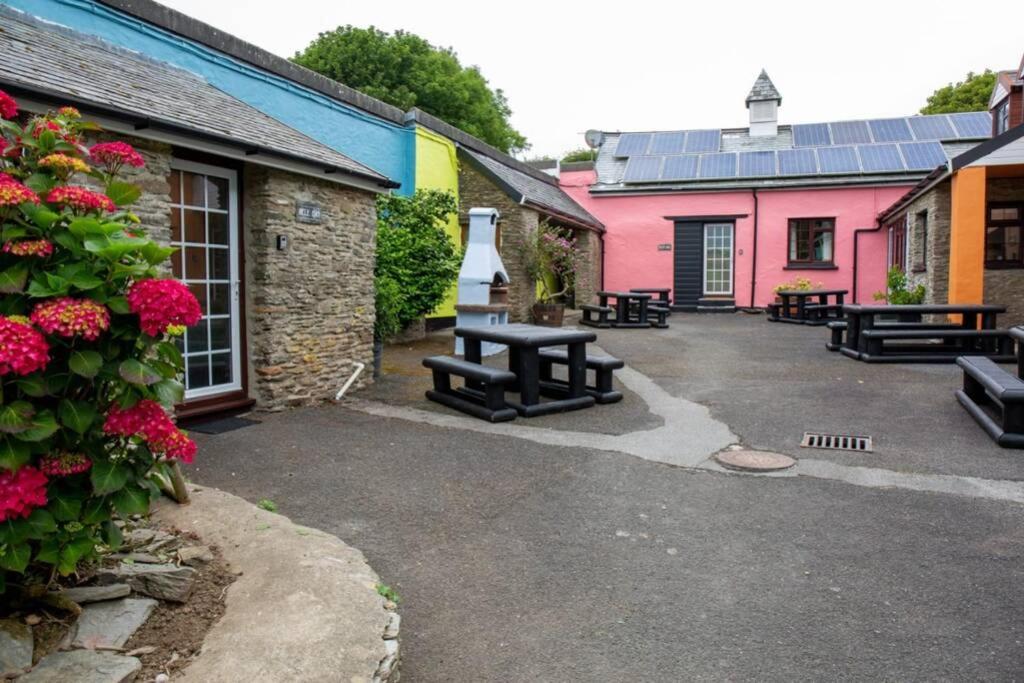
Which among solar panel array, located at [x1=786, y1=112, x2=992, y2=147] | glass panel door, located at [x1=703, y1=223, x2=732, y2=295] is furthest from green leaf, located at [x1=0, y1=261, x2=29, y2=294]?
solar panel array, located at [x1=786, y1=112, x2=992, y2=147]

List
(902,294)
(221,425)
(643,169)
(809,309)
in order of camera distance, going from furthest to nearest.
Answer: (643,169)
(809,309)
(902,294)
(221,425)

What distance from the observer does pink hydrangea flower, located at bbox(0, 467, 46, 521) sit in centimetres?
212

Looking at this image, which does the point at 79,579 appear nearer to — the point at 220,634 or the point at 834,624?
the point at 220,634

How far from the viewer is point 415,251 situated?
11945 mm

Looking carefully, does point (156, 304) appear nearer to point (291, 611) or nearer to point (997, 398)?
point (291, 611)

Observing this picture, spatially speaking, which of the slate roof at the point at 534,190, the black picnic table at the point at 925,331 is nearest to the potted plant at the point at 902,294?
the black picnic table at the point at 925,331

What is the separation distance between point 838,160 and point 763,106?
4.20 metres

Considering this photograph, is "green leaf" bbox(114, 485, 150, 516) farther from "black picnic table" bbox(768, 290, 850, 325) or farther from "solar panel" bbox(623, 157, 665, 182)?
"solar panel" bbox(623, 157, 665, 182)

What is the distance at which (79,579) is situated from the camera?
9.08 ft

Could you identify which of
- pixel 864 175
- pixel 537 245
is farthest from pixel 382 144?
pixel 864 175

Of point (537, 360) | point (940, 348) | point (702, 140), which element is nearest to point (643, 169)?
point (702, 140)

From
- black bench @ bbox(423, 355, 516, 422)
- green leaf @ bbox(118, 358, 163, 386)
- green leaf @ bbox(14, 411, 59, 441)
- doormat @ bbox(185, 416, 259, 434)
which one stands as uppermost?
green leaf @ bbox(118, 358, 163, 386)

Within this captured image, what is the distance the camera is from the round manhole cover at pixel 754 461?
5602 millimetres

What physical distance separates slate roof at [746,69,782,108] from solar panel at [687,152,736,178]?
2.77 metres
